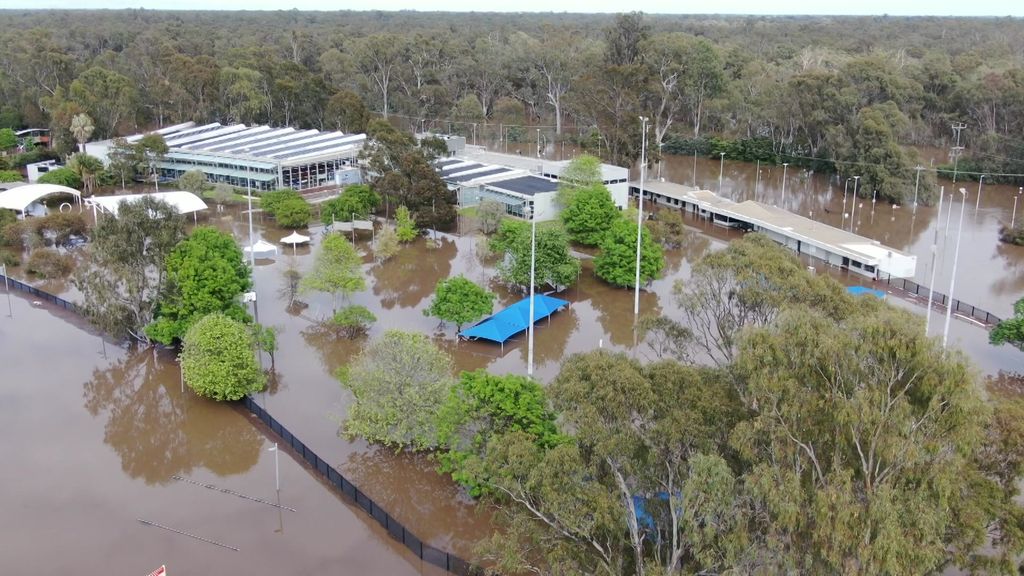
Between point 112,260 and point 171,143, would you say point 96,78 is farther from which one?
point 112,260

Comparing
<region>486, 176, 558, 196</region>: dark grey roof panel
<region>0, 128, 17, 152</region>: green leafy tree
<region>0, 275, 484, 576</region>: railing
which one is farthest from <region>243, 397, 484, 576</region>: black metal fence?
<region>0, 128, 17, 152</region>: green leafy tree

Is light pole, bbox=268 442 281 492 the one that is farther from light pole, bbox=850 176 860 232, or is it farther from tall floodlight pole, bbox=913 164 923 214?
tall floodlight pole, bbox=913 164 923 214

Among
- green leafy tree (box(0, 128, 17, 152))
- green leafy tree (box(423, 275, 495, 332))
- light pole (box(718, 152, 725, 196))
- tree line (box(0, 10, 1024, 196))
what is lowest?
green leafy tree (box(423, 275, 495, 332))

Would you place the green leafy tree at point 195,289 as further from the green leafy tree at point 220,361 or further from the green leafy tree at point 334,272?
the green leafy tree at point 334,272

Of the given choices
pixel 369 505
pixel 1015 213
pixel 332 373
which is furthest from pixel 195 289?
pixel 1015 213

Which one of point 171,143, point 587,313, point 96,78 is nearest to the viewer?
point 587,313

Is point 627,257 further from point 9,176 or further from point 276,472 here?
point 9,176

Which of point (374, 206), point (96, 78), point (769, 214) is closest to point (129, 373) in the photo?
point (374, 206)
